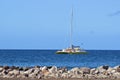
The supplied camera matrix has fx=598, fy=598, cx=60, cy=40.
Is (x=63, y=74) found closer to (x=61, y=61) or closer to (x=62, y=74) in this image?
(x=62, y=74)

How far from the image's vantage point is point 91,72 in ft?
135

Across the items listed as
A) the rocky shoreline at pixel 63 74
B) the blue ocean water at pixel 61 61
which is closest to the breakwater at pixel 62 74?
the rocky shoreline at pixel 63 74

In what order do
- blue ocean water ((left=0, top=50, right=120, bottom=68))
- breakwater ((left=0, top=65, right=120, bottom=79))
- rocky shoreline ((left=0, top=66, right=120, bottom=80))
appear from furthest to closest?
blue ocean water ((left=0, top=50, right=120, bottom=68)) → breakwater ((left=0, top=65, right=120, bottom=79)) → rocky shoreline ((left=0, top=66, right=120, bottom=80))

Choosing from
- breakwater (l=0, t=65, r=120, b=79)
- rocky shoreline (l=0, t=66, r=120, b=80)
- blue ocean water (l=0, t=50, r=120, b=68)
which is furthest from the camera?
blue ocean water (l=0, t=50, r=120, b=68)

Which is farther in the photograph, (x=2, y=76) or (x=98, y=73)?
(x=98, y=73)

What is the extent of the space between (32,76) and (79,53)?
257ft

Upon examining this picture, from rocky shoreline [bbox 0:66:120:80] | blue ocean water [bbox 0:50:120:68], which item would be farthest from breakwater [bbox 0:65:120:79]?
blue ocean water [bbox 0:50:120:68]

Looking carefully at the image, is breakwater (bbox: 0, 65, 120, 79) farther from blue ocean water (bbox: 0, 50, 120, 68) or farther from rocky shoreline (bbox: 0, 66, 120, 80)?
blue ocean water (bbox: 0, 50, 120, 68)

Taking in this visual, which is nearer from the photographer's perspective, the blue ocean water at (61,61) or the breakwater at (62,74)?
the breakwater at (62,74)

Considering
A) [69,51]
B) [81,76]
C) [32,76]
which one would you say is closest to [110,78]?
[81,76]

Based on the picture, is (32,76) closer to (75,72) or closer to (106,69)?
(75,72)

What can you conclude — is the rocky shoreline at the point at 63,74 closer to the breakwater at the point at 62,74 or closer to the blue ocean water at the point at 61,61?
the breakwater at the point at 62,74

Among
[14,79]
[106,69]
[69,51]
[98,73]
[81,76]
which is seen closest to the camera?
[14,79]

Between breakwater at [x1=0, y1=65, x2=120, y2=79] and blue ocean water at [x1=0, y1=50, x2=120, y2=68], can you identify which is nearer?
breakwater at [x1=0, y1=65, x2=120, y2=79]
